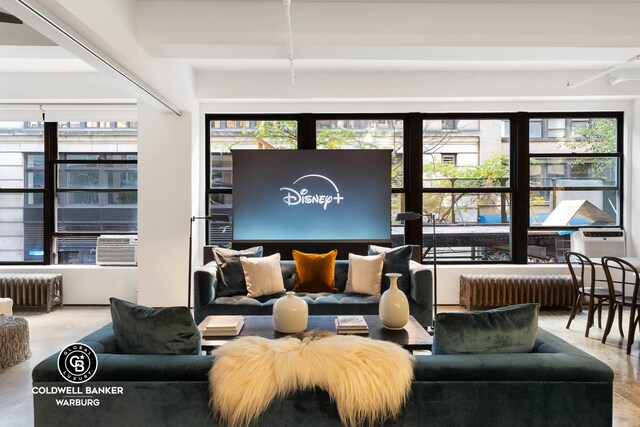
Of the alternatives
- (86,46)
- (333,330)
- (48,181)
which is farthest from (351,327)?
(48,181)

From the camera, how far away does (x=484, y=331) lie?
2.05 metres

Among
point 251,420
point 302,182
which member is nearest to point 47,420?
point 251,420

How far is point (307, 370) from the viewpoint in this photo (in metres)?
1.84

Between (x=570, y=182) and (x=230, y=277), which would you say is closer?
(x=230, y=277)

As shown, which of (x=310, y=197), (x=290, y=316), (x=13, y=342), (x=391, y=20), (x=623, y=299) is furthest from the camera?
(x=310, y=197)

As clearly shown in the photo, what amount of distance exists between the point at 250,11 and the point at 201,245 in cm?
336

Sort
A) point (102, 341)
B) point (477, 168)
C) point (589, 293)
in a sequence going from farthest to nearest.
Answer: point (477, 168), point (589, 293), point (102, 341)

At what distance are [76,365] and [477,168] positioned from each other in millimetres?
5620

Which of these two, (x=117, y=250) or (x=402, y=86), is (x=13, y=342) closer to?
(x=117, y=250)

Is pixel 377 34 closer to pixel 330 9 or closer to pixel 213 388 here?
pixel 330 9

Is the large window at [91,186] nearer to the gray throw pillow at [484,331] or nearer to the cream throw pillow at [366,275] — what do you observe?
the cream throw pillow at [366,275]

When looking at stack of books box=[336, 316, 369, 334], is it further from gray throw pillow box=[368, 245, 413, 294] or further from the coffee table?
gray throw pillow box=[368, 245, 413, 294]

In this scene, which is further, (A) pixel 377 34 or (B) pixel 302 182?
(B) pixel 302 182

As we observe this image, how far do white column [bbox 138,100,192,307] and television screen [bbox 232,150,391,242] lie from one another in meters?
0.75
